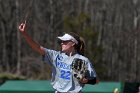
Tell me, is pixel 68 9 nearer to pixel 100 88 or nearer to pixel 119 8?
pixel 119 8

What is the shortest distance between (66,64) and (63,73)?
10 cm

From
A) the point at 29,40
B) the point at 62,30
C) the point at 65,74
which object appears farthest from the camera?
the point at 62,30

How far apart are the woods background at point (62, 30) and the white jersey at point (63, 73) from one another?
58.1ft

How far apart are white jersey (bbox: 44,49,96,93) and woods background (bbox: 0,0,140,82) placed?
1772cm

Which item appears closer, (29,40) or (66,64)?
(29,40)

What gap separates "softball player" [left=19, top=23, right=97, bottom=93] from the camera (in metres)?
5.07

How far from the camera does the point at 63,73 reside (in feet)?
16.8

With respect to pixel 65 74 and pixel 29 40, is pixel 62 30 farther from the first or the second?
pixel 29 40

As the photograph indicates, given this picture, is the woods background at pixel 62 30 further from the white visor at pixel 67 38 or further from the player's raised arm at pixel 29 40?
the player's raised arm at pixel 29 40

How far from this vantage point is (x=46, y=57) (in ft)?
17.0

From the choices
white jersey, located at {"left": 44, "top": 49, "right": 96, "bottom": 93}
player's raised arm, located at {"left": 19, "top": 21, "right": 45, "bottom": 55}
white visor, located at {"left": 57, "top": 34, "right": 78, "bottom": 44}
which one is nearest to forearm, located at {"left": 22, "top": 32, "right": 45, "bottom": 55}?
player's raised arm, located at {"left": 19, "top": 21, "right": 45, "bottom": 55}

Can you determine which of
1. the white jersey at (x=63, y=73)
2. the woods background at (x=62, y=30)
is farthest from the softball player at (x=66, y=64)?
the woods background at (x=62, y=30)

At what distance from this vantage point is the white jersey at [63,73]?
5066 mm

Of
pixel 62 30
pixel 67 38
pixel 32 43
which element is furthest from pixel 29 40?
pixel 62 30
